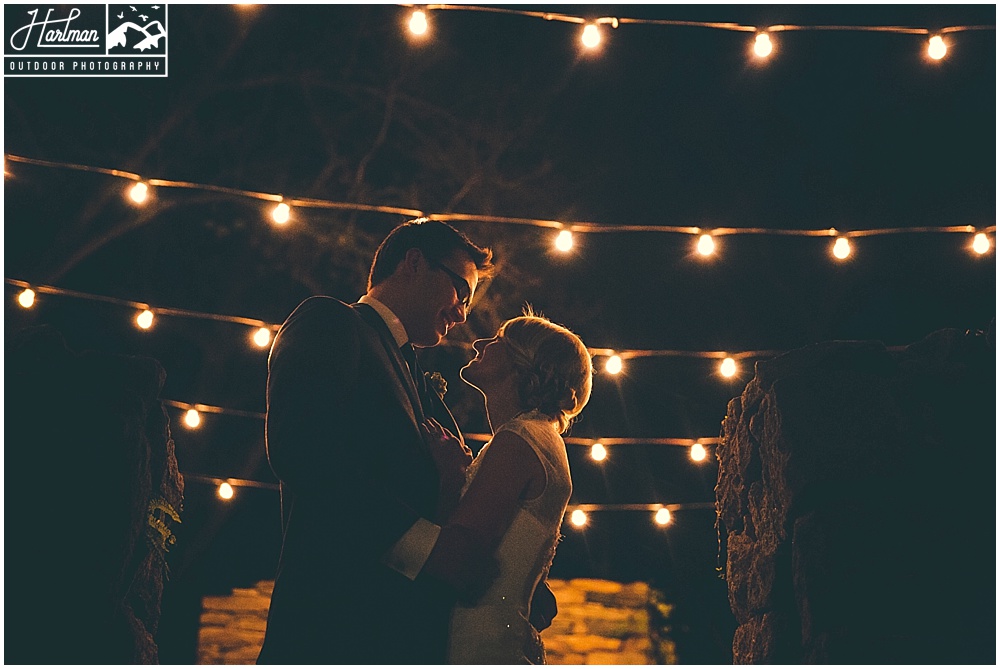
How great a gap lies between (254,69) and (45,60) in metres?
1.01

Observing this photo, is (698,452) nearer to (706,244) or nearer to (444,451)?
(706,244)

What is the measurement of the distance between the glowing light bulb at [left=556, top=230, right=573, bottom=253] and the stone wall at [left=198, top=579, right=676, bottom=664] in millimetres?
2210

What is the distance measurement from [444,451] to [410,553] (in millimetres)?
312

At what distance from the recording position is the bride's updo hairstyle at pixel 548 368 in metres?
2.34

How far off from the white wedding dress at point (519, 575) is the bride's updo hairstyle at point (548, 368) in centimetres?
7

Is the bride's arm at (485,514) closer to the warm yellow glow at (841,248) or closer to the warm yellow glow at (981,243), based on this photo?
the warm yellow glow at (841,248)

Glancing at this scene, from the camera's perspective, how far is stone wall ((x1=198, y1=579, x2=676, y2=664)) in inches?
177

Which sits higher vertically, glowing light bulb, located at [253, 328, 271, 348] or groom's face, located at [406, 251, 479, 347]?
glowing light bulb, located at [253, 328, 271, 348]

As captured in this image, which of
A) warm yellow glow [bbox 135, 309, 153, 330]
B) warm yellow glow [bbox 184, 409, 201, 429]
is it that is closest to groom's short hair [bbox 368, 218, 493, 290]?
warm yellow glow [bbox 135, 309, 153, 330]

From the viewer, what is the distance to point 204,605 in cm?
458

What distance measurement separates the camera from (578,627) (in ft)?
15.2

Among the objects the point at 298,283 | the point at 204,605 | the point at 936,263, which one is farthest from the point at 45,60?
the point at 936,263

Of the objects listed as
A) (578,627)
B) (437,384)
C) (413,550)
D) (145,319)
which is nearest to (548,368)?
(437,384)

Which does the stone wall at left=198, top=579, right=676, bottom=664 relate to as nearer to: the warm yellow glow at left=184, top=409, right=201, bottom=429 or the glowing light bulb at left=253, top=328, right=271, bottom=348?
the warm yellow glow at left=184, top=409, right=201, bottom=429
